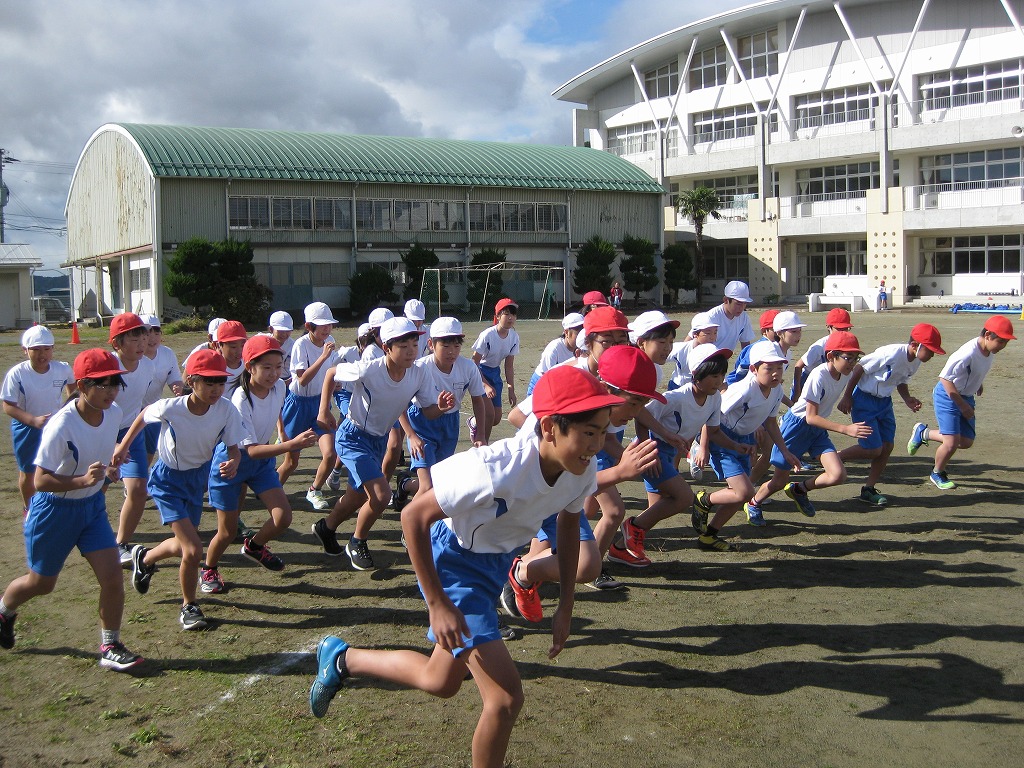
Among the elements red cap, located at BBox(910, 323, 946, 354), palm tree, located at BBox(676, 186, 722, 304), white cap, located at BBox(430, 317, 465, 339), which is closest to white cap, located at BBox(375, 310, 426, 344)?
white cap, located at BBox(430, 317, 465, 339)

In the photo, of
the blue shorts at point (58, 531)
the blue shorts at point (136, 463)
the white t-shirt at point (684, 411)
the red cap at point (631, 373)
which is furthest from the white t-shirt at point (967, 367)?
the blue shorts at point (58, 531)

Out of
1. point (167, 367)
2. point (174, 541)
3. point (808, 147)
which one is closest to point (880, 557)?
point (174, 541)

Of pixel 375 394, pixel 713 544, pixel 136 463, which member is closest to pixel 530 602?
pixel 375 394

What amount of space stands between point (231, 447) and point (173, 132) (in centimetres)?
3974

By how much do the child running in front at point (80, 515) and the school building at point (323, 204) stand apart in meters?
35.4

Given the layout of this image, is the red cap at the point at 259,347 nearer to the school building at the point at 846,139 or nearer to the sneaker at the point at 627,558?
the sneaker at the point at 627,558

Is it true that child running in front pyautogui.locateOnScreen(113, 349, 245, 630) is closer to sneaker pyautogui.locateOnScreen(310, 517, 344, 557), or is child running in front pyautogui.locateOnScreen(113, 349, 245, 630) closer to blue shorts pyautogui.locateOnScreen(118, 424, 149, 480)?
blue shorts pyautogui.locateOnScreen(118, 424, 149, 480)

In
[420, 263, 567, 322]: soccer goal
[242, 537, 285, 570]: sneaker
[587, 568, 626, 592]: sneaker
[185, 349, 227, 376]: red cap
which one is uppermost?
[420, 263, 567, 322]: soccer goal

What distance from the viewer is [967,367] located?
9.45m

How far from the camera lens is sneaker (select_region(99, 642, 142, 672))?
5.25 meters

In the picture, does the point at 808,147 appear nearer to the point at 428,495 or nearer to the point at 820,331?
the point at 820,331

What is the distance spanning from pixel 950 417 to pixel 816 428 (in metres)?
1.91

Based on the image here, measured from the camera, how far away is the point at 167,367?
850cm

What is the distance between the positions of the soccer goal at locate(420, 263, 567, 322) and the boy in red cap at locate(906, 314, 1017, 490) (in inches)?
1262
